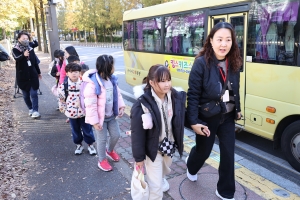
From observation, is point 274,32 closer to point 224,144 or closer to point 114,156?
point 224,144

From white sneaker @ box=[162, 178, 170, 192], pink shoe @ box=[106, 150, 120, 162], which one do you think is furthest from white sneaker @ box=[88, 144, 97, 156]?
white sneaker @ box=[162, 178, 170, 192]

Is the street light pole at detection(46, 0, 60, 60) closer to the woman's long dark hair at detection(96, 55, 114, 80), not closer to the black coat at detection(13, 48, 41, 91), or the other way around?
the black coat at detection(13, 48, 41, 91)

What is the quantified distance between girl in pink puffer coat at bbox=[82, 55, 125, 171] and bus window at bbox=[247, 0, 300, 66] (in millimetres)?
2362

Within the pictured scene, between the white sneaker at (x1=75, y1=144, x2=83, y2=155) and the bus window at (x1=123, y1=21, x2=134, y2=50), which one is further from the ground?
the bus window at (x1=123, y1=21, x2=134, y2=50)

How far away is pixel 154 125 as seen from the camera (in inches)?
95.3

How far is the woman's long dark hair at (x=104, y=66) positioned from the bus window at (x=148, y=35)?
384cm

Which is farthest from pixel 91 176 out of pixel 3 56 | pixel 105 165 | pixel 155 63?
pixel 155 63

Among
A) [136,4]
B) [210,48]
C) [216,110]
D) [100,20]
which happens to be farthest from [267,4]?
[100,20]

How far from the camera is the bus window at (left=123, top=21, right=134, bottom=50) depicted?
849 centimetres

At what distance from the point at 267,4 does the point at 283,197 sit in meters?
2.79

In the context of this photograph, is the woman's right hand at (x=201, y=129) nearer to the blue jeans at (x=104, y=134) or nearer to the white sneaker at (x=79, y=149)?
the blue jeans at (x=104, y=134)

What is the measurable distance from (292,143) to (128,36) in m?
6.29

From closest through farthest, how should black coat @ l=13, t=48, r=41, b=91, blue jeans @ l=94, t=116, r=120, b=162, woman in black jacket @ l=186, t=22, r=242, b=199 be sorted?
woman in black jacket @ l=186, t=22, r=242, b=199 < blue jeans @ l=94, t=116, r=120, b=162 < black coat @ l=13, t=48, r=41, b=91

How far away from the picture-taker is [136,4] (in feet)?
132
